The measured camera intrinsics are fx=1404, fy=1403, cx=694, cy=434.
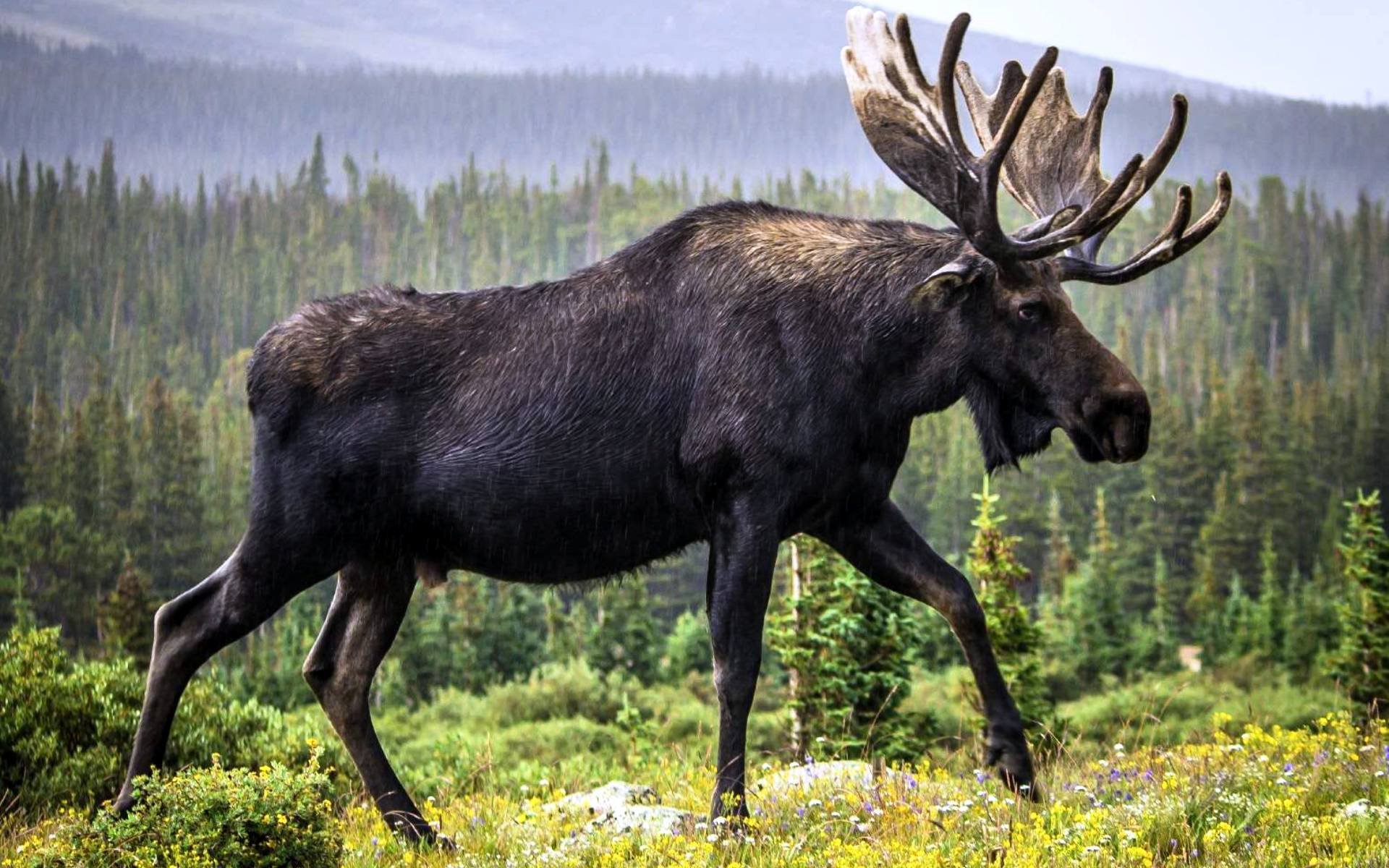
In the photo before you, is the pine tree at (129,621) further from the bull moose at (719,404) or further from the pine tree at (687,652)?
the bull moose at (719,404)

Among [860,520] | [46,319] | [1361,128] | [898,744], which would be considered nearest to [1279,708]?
[898,744]

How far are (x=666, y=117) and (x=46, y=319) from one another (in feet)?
196

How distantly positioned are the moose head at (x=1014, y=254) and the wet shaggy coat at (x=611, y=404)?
118 mm

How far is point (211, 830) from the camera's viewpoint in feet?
15.7

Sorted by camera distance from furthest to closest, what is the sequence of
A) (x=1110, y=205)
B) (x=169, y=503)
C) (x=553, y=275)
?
1. (x=553, y=275)
2. (x=169, y=503)
3. (x=1110, y=205)

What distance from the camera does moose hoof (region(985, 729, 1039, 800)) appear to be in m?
5.41

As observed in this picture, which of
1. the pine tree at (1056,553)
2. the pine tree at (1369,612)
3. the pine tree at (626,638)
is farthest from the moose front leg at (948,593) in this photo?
the pine tree at (1056,553)

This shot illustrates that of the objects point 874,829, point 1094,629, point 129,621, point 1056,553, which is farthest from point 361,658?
point 1056,553

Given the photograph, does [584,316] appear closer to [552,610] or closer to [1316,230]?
[552,610]

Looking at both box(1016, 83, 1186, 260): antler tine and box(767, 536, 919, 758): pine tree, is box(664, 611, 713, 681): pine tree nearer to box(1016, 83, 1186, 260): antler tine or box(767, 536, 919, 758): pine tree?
box(767, 536, 919, 758): pine tree

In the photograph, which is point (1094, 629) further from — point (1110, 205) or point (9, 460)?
point (1110, 205)

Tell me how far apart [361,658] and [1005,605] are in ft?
46.7

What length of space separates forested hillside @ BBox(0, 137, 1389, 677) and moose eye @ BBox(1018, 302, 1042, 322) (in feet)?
137

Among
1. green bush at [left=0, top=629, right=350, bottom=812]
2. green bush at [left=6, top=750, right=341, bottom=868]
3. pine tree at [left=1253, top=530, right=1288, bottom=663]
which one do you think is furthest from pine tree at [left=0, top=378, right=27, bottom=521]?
green bush at [left=6, top=750, right=341, bottom=868]
